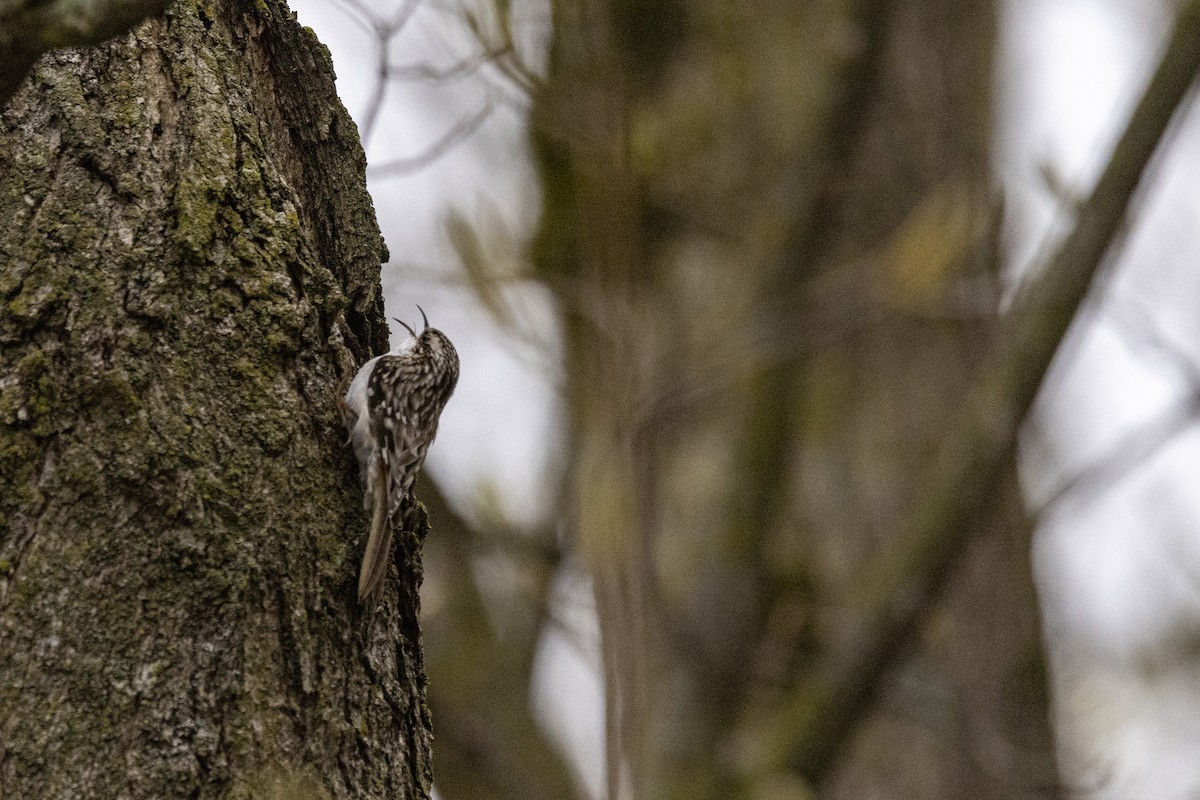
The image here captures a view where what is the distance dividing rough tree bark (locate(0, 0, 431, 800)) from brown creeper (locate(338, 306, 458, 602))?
46mm

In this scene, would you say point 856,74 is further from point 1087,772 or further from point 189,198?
point 189,198

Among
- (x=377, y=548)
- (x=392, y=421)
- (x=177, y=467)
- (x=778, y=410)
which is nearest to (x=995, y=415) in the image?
(x=778, y=410)

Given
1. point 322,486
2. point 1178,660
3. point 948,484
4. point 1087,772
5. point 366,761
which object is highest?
point 1178,660

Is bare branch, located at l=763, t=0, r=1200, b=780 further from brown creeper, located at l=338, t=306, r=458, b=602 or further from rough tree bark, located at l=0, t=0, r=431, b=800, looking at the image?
rough tree bark, located at l=0, t=0, r=431, b=800

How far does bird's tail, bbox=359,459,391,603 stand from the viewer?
1.97 metres

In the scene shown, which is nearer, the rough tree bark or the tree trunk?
the rough tree bark

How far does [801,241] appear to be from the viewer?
15.2 ft

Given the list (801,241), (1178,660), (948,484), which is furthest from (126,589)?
(1178,660)

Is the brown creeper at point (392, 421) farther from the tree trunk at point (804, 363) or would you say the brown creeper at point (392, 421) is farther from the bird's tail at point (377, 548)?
the tree trunk at point (804, 363)

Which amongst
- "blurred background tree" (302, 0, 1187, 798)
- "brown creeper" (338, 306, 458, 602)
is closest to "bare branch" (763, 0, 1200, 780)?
"blurred background tree" (302, 0, 1187, 798)

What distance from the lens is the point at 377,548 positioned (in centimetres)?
200

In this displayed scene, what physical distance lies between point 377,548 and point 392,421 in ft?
1.89

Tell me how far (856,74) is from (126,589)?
331 cm

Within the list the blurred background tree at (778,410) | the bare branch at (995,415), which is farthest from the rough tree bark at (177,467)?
the bare branch at (995,415)
